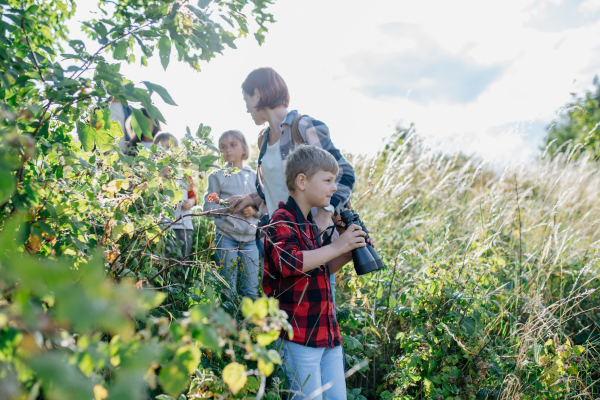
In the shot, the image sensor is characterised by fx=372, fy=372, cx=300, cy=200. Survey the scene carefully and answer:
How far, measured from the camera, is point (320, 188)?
176 cm

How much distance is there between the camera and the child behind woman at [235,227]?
242 cm

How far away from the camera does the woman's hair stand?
7.35 ft

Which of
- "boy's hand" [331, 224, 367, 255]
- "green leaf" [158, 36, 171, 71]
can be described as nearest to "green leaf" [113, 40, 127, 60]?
"green leaf" [158, 36, 171, 71]

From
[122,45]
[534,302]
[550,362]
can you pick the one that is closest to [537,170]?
[534,302]

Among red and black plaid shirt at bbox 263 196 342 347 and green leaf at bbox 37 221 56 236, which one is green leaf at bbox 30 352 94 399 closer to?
green leaf at bbox 37 221 56 236

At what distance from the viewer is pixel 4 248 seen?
0.51 m

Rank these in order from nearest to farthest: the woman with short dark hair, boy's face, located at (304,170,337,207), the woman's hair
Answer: boy's face, located at (304,170,337,207) < the woman with short dark hair < the woman's hair

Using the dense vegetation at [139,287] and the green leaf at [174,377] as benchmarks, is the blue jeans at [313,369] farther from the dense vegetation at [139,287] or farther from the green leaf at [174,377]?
the green leaf at [174,377]

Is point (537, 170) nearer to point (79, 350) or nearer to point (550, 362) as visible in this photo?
point (550, 362)

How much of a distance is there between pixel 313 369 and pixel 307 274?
0.42 m

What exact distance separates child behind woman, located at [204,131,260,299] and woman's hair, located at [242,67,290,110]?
1.52 feet

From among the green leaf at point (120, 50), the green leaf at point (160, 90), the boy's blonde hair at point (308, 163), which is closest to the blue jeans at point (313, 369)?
the boy's blonde hair at point (308, 163)

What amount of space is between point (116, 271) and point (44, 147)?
566 millimetres

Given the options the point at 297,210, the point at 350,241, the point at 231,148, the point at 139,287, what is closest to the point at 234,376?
the point at 139,287
